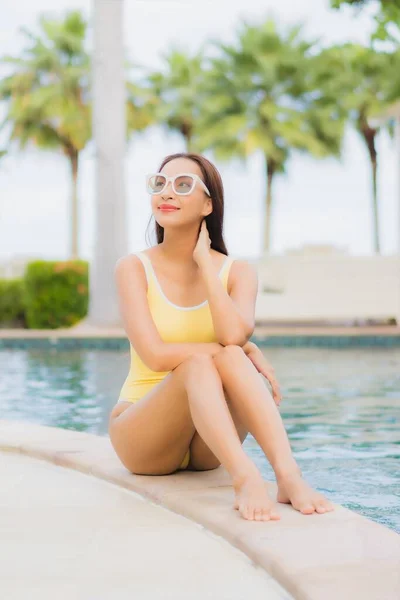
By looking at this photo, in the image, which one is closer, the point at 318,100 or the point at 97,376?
the point at 97,376

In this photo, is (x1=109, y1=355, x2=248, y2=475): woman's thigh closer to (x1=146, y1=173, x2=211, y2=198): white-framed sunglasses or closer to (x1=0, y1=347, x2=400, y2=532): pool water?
(x1=146, y1=173, x2=211, y2=198): white-framed sunglasses

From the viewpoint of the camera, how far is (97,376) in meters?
10.0

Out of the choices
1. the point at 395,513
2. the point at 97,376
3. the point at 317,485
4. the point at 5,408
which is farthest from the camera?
the point at 97,376

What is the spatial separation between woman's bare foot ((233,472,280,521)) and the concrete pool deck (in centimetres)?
3

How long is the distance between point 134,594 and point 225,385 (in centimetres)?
94

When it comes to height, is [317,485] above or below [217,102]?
below

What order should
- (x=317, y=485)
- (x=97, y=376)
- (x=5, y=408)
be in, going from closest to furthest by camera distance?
(x=317, y=485), (x=5, y=408), (x=97, y=376)

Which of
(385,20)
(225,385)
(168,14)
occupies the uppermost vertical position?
(168,14)

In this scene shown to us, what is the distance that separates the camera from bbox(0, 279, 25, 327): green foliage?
19.8m

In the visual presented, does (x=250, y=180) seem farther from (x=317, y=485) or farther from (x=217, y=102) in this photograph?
(x=317, y=485)

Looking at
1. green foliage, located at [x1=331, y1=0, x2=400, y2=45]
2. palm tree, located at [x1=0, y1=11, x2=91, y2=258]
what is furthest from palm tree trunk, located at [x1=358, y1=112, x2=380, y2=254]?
green foliage, located at [x1=331, y1=0, x2=400, y2=45]

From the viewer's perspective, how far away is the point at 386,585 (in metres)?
2.54

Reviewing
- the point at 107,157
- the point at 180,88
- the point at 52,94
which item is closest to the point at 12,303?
the point at 107,157

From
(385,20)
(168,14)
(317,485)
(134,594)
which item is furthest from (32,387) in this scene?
(168,14)
